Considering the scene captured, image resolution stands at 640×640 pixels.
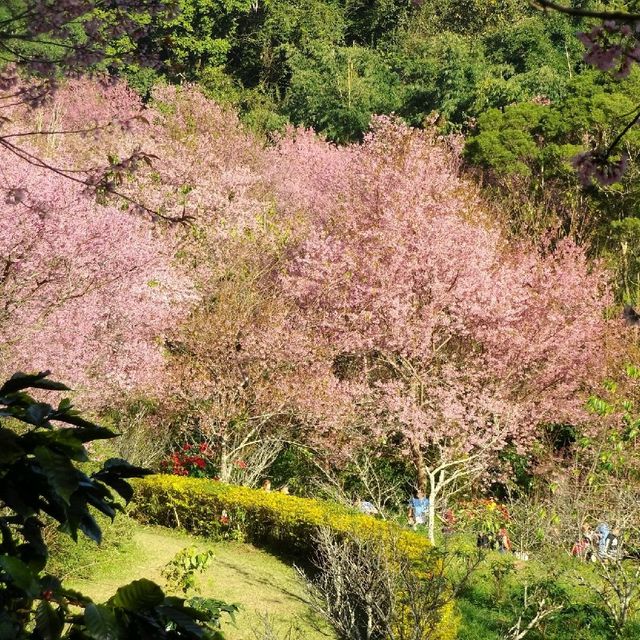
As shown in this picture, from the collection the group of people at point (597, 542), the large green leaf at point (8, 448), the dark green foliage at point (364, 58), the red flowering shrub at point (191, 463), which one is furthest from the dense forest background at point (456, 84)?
the large green leaf at point (8, 448)

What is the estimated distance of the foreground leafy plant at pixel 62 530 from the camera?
182 centimetres

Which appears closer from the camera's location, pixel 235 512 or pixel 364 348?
pixel 235 512

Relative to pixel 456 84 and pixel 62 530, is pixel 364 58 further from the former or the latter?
pixel 62 530

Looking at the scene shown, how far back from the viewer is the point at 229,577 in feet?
41.5

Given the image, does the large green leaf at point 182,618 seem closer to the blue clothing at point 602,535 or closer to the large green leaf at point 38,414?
the large green leaf at point 38,414

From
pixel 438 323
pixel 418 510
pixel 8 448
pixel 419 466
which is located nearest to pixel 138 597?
pixel 8 448

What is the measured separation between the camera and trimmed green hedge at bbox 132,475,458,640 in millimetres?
13883

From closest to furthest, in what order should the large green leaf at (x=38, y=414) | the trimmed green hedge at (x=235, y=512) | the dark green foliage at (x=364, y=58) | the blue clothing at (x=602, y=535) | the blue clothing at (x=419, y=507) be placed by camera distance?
the large green leaf at (x=38, y=414)
the blue clothing at (x=602, y=535)
the trimmed green hedge at (x=235, y=512)
the blue clothing at (x=419, y=507)
the dark green foliage at (x=364, y=58)

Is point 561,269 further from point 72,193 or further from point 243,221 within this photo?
point 72,193

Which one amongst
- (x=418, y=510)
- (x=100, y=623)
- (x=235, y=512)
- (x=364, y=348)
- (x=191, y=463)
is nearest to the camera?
(x=100, y=623)

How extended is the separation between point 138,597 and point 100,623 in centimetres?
12

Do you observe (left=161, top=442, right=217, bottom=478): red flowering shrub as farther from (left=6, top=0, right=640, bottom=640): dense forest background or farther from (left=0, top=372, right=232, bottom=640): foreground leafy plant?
(left=0, top=372, right=232, bottom=640): foreground leafy plant

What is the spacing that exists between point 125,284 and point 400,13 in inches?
1533

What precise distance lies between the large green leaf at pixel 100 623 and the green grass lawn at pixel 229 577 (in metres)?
8.40
